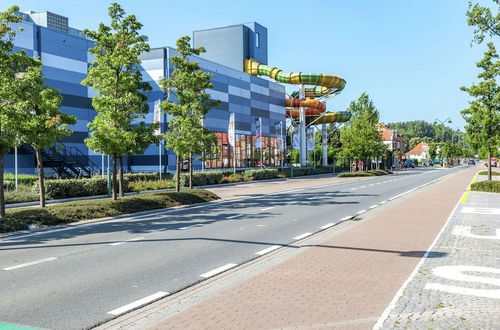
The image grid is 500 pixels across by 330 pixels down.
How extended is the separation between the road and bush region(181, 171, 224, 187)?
17.5 m

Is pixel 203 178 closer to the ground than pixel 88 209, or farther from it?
farther from it

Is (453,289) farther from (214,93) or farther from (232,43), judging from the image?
(232,43)

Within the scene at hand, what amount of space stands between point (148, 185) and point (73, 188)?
6.42 metres

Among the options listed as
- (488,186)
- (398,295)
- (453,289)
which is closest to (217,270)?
(398,295)

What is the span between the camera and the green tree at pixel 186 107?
73.9ft

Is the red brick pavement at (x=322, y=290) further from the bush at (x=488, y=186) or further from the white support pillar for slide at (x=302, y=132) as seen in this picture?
the white support pillar for slide at (x=302, y=132)

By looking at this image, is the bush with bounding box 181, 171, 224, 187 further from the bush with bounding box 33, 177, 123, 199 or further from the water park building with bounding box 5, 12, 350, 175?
the bush with bounding box 33, 177, 123, 199

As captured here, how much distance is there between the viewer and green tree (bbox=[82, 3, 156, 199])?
1728 cm

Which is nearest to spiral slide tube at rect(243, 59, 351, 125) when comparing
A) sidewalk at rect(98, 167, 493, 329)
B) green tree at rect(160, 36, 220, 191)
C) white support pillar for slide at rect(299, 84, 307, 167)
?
white support pillar for slide at rect(299, 84, 307, 167)

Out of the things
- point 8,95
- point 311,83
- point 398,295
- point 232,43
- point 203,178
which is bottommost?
point 398,295

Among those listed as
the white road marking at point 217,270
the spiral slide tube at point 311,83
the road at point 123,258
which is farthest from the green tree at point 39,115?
the spiral slide tube at point 311,83

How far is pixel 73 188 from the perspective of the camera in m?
24.9

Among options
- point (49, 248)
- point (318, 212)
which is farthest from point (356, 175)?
point (49, 248)

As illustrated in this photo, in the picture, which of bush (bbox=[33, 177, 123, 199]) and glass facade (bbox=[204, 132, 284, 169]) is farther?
glass facade (bbox=[204, 132, 284, 169])
